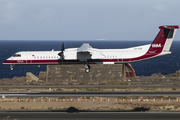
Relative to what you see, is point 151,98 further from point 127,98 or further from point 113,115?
point 113,115

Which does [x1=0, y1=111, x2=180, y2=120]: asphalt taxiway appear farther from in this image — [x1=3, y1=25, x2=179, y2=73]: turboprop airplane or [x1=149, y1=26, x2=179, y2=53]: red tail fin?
[x1=149, y1=26, x2=179, y2=53]: red tail fin

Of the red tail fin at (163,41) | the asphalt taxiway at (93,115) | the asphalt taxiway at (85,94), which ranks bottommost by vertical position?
the asphalt taxiway at (93,115)

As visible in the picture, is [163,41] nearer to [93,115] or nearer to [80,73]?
[80,73]

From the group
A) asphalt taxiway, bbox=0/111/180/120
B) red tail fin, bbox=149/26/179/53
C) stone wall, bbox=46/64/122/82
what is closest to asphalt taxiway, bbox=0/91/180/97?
red tail fin, bbox=149/26/179/53

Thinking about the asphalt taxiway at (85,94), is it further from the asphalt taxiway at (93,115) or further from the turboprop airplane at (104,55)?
the asphalt taxiway at (93,115)

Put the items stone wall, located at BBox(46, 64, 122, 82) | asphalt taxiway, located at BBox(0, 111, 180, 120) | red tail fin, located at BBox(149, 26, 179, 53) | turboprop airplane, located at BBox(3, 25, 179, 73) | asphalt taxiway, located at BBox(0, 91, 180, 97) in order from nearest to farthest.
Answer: asphalt taxiway, located at BBox(0, 111, 180, 120), asphalt taxiway, located at BBox(0, 91, 180, 97), turboprop airplane, located at BBox(3, 25, 179, 73), red tail fin, located at BBox(149, 26, 179, 53), stone wall, located at BBox(46, 64, 122, 82)

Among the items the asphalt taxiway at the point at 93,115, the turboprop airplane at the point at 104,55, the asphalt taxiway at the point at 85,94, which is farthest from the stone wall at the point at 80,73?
the asphalt taxiway at the point at 93,115

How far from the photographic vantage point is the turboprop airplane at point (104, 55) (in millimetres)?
56375

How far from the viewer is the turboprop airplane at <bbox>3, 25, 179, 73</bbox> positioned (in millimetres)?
56375

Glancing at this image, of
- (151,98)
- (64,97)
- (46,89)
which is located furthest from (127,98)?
(46,89)

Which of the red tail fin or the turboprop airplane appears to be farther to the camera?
the red tail fin

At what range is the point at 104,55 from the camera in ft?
185

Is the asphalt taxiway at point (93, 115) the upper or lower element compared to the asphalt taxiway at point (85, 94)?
lower

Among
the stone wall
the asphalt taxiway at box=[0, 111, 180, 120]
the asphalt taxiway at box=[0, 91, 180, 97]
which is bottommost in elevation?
the asphalt taxiway at box=[0, 111, 180, 120]
